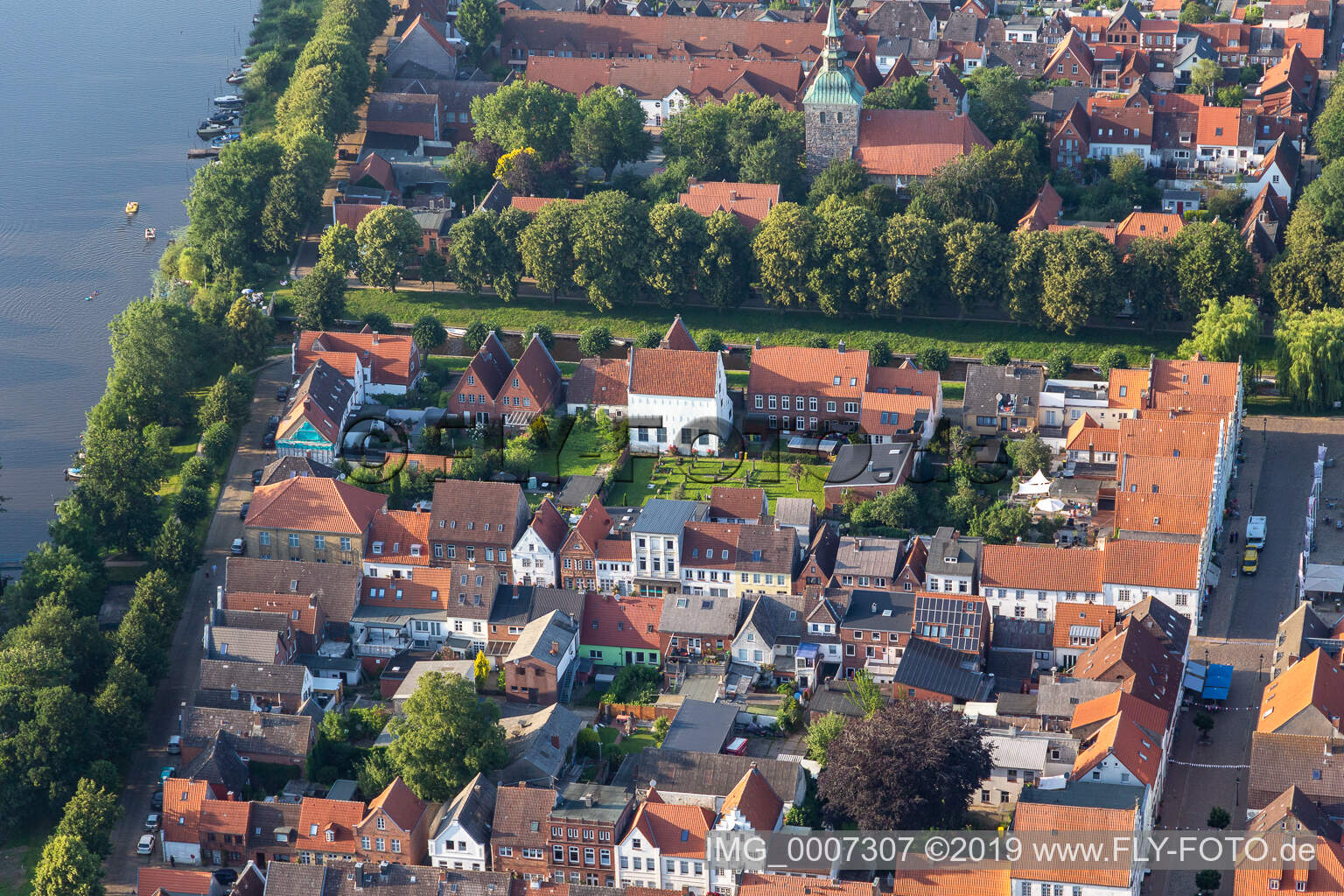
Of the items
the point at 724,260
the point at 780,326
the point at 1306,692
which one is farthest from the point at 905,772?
the point at 724,260

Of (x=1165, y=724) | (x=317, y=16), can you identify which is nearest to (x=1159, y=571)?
(x=1165, y=724)

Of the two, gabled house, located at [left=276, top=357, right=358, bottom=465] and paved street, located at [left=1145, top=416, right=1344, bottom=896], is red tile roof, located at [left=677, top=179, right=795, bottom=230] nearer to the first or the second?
gabled house, located at [left=276, top=357, right=358, bottom=465]

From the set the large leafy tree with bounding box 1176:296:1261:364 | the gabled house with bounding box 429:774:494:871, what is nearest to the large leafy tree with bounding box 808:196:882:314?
the large leafy tree with bounding box 1176:296:1261:364

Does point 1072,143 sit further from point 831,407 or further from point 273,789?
point 273,789

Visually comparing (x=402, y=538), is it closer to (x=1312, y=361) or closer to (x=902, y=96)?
(x=1312, y=361)

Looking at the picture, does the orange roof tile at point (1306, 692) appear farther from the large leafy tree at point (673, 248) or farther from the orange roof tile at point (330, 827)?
the large leafy tree at point (673, 248)
